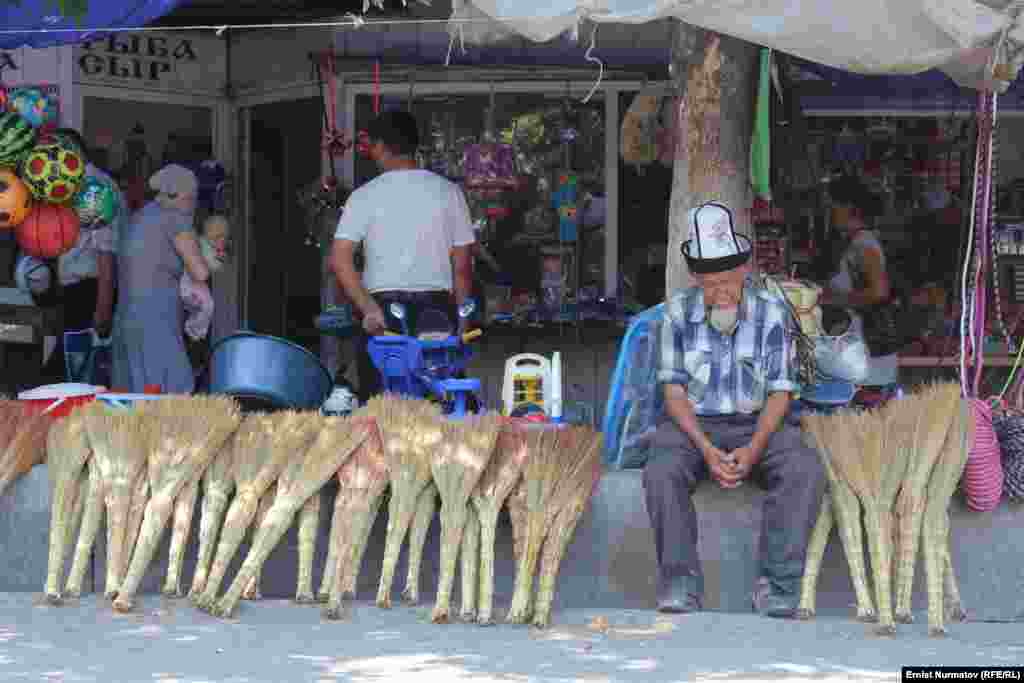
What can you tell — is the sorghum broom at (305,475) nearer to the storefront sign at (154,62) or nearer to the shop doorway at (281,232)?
the shop doorway at (281,232)

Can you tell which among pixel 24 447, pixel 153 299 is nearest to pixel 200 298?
pixel 153 299

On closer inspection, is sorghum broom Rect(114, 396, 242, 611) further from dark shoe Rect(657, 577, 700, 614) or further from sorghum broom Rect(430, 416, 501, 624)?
dark shoe Rect(657, 577, 700, 614)

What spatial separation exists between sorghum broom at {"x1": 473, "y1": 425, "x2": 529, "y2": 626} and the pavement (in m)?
0.21

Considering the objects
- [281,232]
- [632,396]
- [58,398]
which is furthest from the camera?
[281,232]

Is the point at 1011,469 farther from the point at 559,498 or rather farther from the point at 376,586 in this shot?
the point at 376,586

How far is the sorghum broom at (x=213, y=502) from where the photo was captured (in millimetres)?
6031

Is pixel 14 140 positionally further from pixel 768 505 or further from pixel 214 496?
pixel 768 505

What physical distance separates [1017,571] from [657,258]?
12.8ft

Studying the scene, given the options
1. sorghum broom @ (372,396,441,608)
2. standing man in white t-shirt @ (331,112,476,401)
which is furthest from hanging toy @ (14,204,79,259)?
sorghum broom @ (372,396,441,608)

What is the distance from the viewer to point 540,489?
19.5 feet

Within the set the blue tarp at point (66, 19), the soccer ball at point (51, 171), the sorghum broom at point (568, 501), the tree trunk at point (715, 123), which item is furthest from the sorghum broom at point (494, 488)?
the soccer ball at point (51, 171)

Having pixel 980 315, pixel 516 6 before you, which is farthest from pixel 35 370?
pixel 980 315

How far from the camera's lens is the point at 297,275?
422 inches

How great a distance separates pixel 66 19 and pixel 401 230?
5.31 ft
